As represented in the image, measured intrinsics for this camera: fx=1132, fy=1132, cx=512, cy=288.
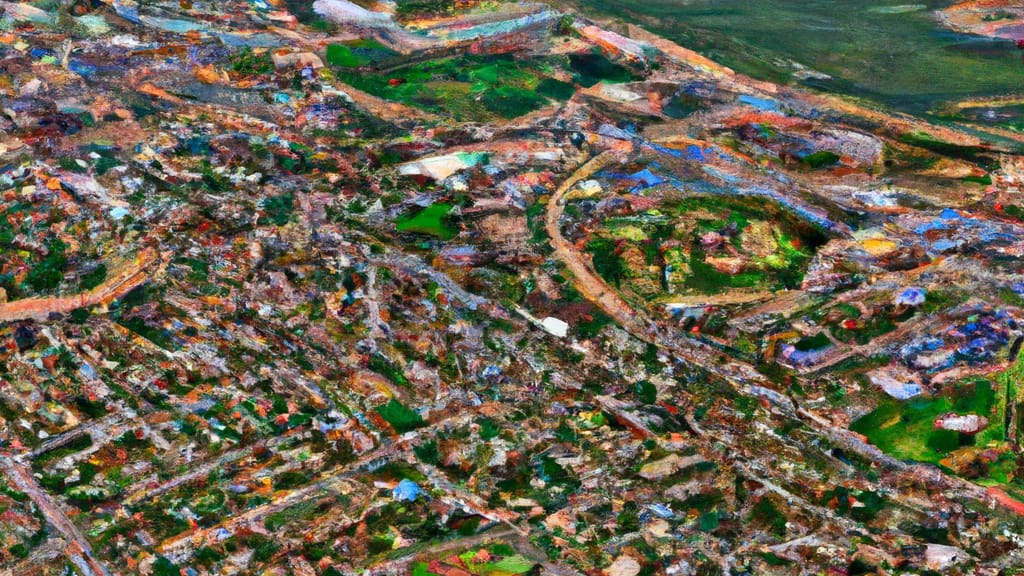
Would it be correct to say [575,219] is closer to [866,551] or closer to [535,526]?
[535,526]

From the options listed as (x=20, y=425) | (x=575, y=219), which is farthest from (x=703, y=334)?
(x=20, y=425)

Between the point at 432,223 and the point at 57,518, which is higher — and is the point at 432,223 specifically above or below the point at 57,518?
above

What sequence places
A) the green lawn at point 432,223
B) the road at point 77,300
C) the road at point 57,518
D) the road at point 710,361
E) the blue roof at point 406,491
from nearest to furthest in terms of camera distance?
1. the road at point 57,518
2. the blue roof at point 406,491
3. the road at point 710,361
4. the road at point 77,300
5. the green lawn at point 432,223

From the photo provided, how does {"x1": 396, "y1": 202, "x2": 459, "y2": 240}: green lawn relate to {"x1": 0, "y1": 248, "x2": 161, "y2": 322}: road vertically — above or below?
above

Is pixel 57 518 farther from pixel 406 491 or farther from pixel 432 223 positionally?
pixel 432 223

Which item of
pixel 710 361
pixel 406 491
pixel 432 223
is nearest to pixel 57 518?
pixel 406 491

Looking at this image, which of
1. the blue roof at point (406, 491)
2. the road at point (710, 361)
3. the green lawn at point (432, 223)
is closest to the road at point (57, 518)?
the blue roof at point (406, 491)

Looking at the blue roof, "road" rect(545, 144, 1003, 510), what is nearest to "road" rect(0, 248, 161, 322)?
the blue roof

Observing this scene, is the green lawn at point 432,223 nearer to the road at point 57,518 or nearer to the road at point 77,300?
the road at point 77,300

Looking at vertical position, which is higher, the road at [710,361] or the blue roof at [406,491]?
the road at [710,361]

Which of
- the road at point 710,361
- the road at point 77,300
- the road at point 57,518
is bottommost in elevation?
the road at point 57,518

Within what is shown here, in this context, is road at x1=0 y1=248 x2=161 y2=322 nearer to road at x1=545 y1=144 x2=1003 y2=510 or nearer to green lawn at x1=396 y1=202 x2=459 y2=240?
green lawn at x1=396 y1=202 x2=459 y2=240
